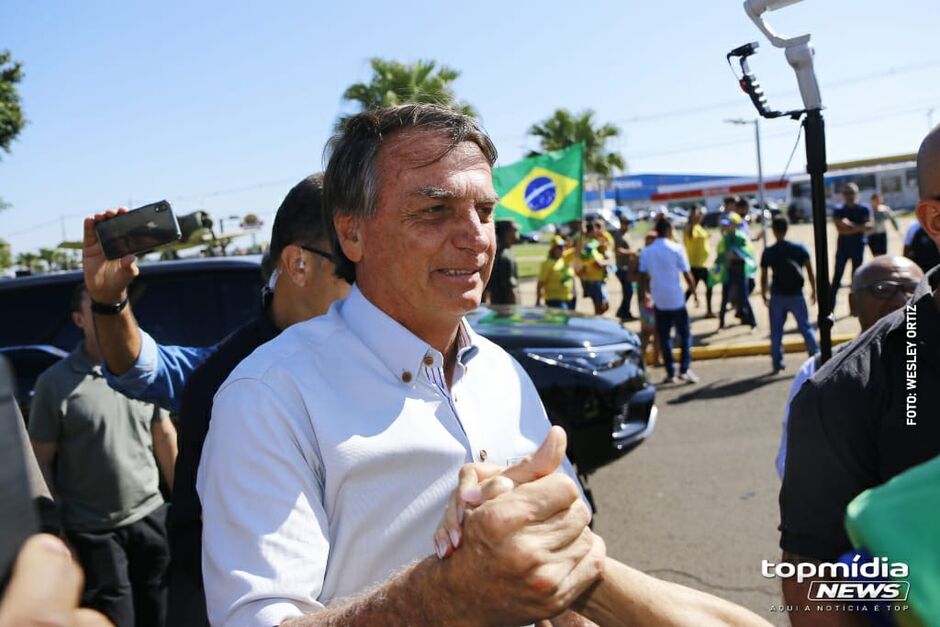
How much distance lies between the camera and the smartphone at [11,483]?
0.63 metres

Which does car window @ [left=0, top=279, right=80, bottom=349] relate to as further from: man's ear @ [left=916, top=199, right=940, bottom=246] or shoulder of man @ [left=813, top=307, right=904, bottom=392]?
man's ear @ [left=916, top=199, right=940, bottom=246]

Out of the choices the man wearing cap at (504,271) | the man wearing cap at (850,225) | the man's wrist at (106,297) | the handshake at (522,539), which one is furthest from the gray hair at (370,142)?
the man wearing cap at (850,225)

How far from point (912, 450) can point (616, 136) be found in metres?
51.0

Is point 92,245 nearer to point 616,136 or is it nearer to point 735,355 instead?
point 735,355

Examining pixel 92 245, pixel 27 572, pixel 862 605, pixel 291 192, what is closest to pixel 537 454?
pixel 27 572

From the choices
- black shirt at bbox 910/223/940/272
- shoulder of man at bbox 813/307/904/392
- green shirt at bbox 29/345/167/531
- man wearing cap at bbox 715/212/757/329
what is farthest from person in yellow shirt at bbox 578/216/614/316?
shoulder of man at bbox 813/307/904/392

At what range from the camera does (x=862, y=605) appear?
5.40ft

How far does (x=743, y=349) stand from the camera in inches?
414

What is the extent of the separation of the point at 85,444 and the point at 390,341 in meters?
2.30

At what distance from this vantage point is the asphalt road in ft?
14.7

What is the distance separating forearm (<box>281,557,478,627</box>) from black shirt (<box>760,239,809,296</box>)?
8308mm

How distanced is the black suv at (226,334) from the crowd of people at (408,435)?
8.24 feet
